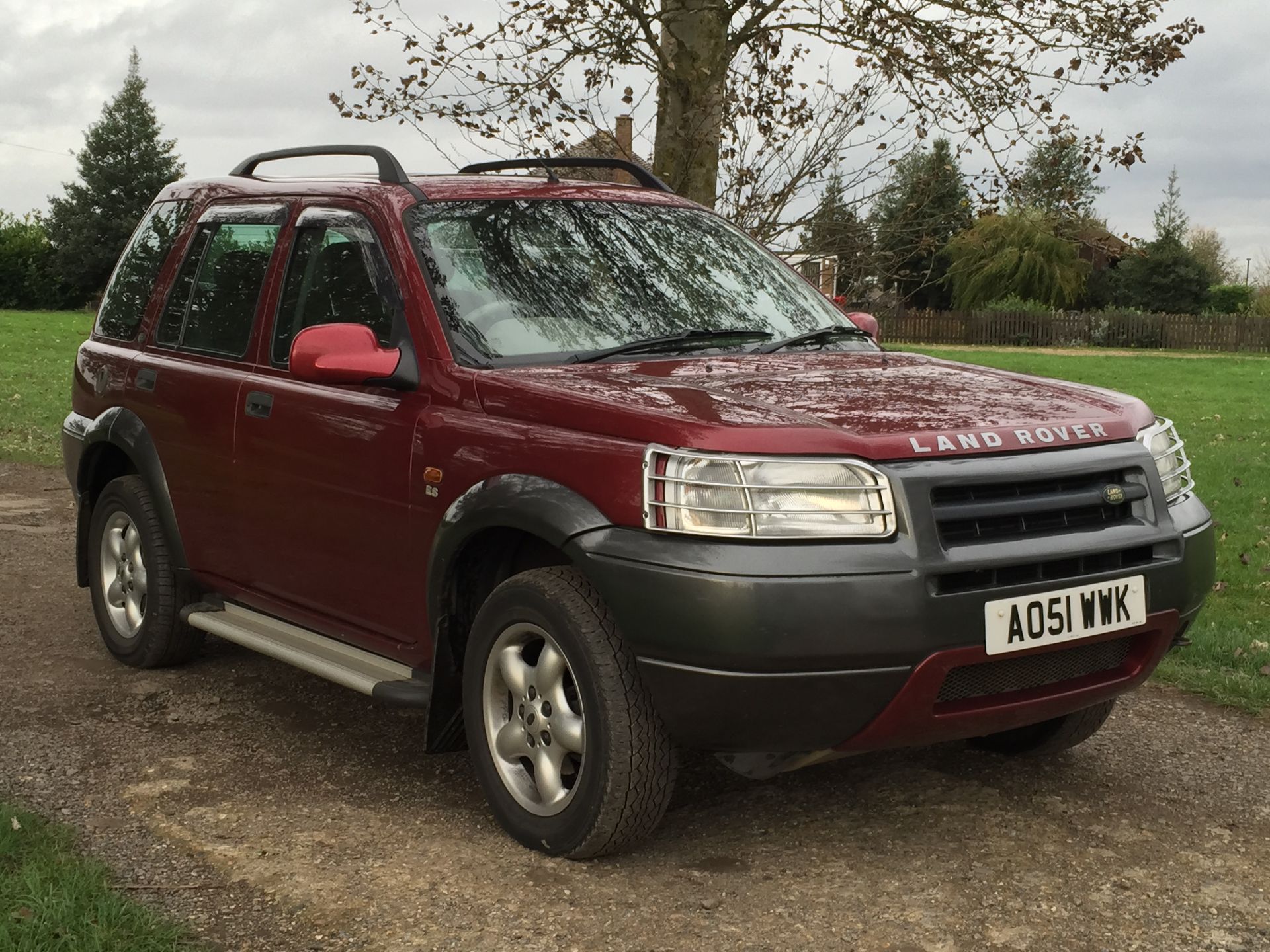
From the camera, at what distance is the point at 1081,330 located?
5347cm

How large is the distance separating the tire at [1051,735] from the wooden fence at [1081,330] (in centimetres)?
4576

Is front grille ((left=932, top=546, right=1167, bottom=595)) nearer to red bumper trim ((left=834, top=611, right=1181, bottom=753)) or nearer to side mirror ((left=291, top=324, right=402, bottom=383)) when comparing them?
red bumper trim ((left=834, top=611, right=1181, bottom=753))

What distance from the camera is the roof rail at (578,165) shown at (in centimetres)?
578

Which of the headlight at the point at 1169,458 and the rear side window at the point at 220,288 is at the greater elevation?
the rear side window at the point at 220,288

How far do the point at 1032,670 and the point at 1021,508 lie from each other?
0.45 metres

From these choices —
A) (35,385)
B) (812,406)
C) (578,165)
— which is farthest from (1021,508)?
(35,385)

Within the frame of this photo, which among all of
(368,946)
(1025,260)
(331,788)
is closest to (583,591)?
(368,946)

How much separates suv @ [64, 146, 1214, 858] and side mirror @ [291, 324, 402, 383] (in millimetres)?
11

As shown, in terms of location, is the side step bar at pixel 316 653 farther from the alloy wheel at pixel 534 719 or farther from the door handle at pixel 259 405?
the door handle at pixel 259 405

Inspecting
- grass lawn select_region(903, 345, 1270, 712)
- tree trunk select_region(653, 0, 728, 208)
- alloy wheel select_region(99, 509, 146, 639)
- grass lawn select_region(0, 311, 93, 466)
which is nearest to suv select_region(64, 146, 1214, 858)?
alloy wheel select_region(99, 509, 146, 639)

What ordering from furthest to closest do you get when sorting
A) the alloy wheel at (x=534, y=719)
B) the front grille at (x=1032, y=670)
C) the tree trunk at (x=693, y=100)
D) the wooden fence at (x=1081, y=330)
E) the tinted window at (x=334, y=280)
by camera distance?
the wooden fence at (x=1081, y=330) < the tree trunk at (x=693, y=100) < the tinted window at (x=334, y=280) < the alloy wheel at (x=534, y=719) < the front grille at (x=1032, y=670)

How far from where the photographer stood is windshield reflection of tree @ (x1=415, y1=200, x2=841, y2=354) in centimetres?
474

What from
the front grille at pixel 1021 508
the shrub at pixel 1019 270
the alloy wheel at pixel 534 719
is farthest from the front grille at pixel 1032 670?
the shrub at pixel 1019 270

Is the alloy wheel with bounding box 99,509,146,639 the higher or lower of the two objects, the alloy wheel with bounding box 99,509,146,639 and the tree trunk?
the lower
